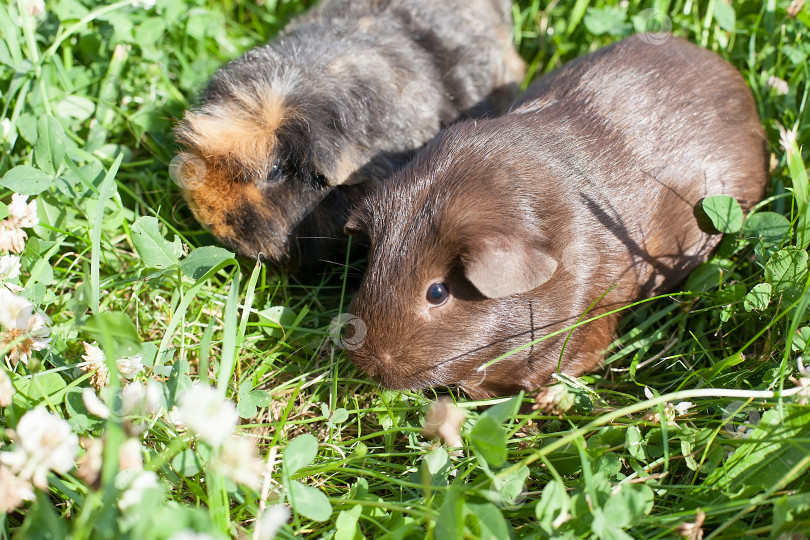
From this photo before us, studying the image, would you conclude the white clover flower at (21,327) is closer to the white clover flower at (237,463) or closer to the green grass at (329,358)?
the green grass at (329,358)

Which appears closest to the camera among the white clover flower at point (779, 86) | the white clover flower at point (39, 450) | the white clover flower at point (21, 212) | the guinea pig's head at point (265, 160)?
the white clover flower at point (39, 450)

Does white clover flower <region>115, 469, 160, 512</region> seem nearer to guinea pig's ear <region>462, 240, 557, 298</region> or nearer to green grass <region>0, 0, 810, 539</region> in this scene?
green grass <region>0, 0, 810, 539</region>

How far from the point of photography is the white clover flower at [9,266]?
2.79m

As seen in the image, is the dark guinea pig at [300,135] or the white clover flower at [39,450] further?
the dark guinea pig at [300,135]

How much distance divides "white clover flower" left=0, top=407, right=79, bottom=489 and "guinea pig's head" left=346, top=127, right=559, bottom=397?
3.96 feet

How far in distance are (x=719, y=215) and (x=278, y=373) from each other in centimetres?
229

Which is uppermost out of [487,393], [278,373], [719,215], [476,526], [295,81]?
[295,81]

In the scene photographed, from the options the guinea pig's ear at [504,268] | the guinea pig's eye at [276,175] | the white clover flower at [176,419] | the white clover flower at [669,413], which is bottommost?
the white clover flower at [176,419]

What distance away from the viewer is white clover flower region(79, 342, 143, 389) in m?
2.69

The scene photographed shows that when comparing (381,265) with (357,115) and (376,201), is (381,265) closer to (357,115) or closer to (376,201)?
(376,201)

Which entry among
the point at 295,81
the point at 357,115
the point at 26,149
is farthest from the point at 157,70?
the point at 357,115

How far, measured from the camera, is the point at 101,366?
270 centimetres

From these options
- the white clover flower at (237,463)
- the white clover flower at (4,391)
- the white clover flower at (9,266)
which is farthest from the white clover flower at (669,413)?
the white clover flower at (9,266)

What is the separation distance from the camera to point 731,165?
329 cm
